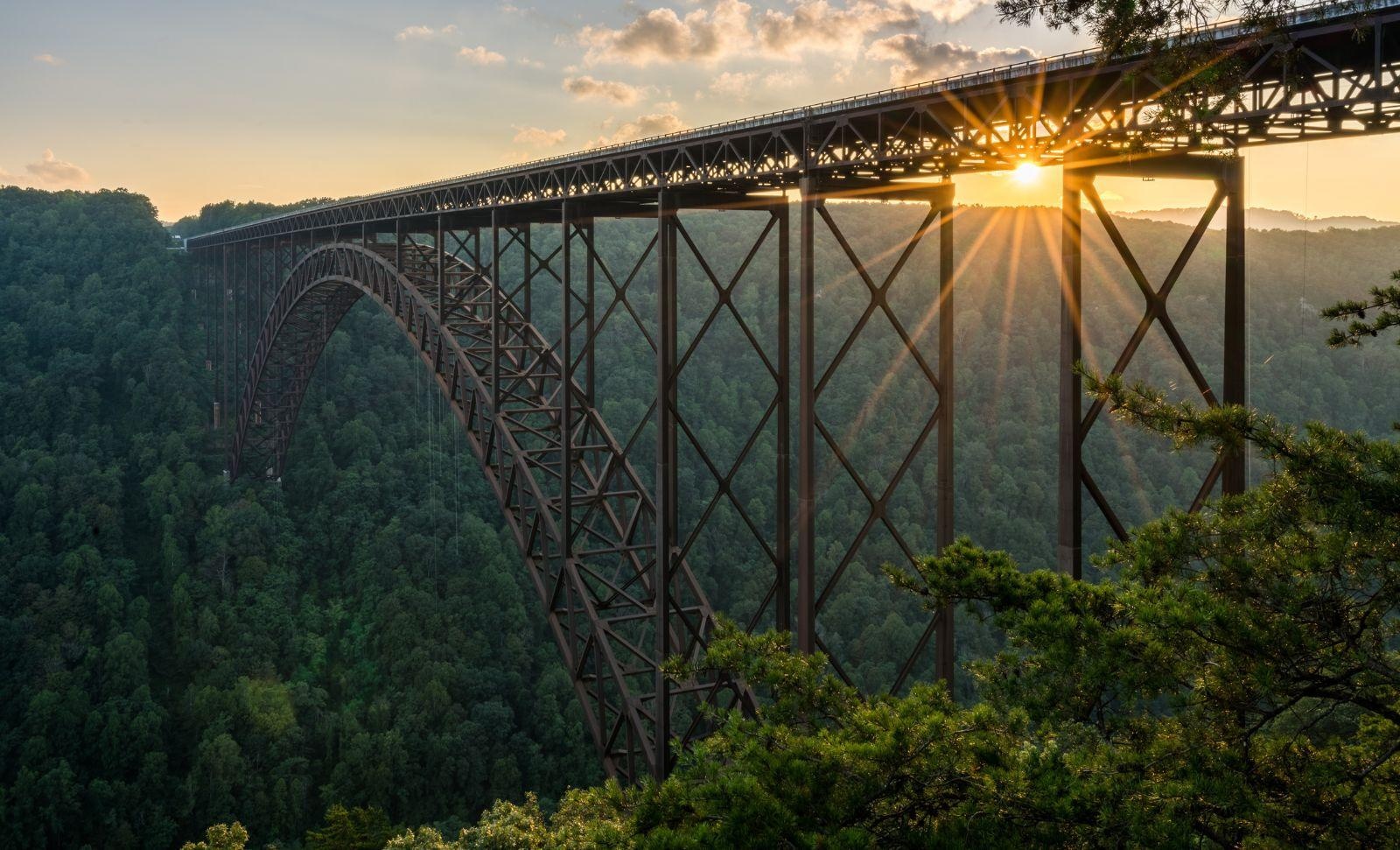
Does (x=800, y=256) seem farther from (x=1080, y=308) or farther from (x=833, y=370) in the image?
(x=1080, y=308)

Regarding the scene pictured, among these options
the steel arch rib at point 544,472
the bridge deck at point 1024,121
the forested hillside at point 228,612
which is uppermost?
the bridge deck at point 1024,121

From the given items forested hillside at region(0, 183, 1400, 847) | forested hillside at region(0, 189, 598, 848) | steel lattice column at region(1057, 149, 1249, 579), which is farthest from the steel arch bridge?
forested hillside at region(0, 189, 598, 848)

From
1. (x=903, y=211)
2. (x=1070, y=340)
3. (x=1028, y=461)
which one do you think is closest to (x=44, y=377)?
(x=1028, y=461)

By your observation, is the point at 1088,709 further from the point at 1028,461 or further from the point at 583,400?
the point at 1028,461

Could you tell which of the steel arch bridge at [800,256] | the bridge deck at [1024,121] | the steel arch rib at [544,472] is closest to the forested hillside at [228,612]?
the steel arch rib at [544,472]

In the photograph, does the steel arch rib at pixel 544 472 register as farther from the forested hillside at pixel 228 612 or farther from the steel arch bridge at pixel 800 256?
the forested hillside at pixel 228 612
